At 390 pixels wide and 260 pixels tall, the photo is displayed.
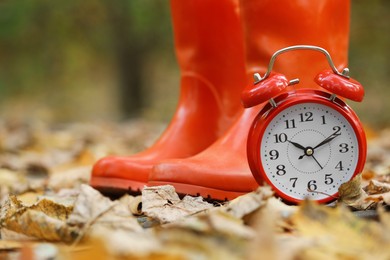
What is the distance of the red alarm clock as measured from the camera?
68.1 inches

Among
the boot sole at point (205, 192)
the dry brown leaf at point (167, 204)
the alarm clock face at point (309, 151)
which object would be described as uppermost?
the alarm clock face at point (309, 151)

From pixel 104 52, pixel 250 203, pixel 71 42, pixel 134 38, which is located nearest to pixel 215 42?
pixel 250 203

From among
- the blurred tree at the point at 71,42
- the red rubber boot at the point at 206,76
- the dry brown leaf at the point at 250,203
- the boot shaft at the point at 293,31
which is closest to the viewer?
the dry brown leaf at the point at 250,203

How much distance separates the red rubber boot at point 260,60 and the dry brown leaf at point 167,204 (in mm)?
99

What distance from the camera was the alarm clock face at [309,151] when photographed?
1.73 m

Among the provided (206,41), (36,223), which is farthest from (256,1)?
(36,223)

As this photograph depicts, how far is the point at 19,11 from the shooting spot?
710 centimetres

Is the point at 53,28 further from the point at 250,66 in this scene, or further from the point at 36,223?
the point at 36,223

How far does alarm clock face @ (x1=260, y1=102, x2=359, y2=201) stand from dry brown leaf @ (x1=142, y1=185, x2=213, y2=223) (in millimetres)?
185

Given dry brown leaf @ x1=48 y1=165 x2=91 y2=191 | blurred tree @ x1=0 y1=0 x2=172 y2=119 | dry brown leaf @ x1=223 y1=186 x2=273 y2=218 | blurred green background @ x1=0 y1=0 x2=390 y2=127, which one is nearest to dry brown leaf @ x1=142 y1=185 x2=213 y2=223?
dry brown leaf @ x1=223 y1=186 x2=273 y2=218

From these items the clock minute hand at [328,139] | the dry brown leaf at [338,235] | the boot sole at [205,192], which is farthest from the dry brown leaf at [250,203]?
the boot sole at [205,192]

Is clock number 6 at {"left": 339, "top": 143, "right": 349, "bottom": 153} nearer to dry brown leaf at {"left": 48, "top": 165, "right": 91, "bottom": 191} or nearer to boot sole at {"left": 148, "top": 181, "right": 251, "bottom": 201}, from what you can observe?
boot sole at {"left": 148, "top": 181, "right": 251, "bottom": 201}

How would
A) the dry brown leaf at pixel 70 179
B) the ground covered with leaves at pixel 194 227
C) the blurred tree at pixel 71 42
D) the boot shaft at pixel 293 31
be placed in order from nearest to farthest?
the ground covered with leaves at pixel 194 227, the boot shaft at pixel 293 31, the dry brown leaf at pixel 70 179, the blurred tree at pixel 71 42

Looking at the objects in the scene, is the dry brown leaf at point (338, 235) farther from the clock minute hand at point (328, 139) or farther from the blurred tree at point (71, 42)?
the blurred tree at point (71, 42)
